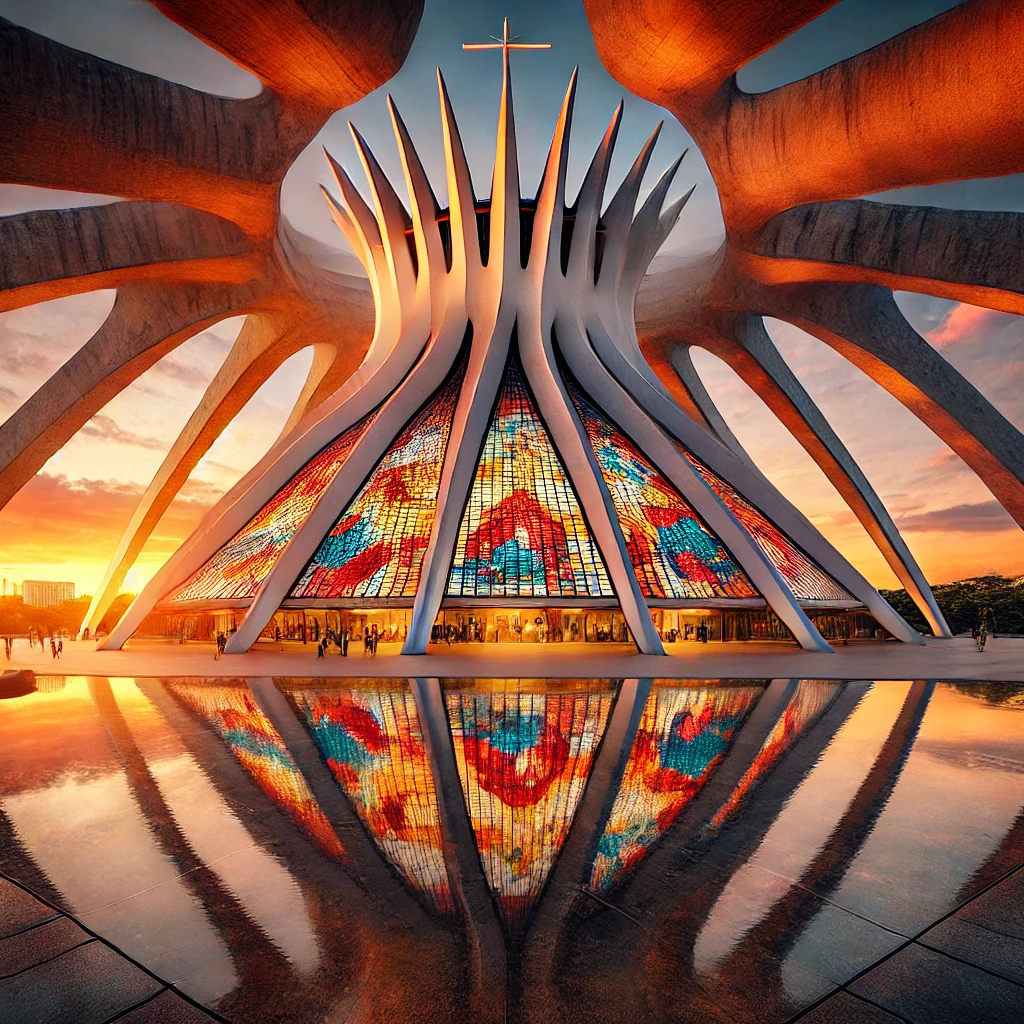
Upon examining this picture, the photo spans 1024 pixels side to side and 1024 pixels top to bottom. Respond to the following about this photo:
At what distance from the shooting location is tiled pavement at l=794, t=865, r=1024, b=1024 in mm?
1976

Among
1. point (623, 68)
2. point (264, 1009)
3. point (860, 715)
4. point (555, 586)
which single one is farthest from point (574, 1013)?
point (623, 68)

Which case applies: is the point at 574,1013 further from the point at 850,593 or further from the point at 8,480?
the point at 8,480

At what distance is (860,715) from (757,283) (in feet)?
53.4

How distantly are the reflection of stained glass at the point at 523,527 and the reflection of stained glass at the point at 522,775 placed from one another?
6475mm

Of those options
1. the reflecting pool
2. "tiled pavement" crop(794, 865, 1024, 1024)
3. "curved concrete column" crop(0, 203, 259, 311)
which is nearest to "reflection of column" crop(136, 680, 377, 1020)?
the reflecting pool

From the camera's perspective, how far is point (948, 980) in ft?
7.09

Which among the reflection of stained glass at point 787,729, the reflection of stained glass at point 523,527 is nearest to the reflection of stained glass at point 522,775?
the reflection of stained glass at point 787,729

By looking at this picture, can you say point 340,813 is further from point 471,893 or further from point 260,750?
point 260,750

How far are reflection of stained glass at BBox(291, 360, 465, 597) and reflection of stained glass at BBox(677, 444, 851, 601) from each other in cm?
683

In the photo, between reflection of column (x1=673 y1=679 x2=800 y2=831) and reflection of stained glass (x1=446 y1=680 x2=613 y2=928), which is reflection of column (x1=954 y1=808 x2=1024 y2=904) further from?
reflection of stained glass (x1=446 y1=680 x2=613 y2=928)

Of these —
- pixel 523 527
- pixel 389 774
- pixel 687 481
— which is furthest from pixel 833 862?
pixel 687 481

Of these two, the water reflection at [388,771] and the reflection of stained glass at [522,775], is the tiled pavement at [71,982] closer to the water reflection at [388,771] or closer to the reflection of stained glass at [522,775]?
the water reflection at [388,771]

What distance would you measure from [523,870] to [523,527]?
12.6 meters

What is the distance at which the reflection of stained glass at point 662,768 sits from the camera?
10.6ft
